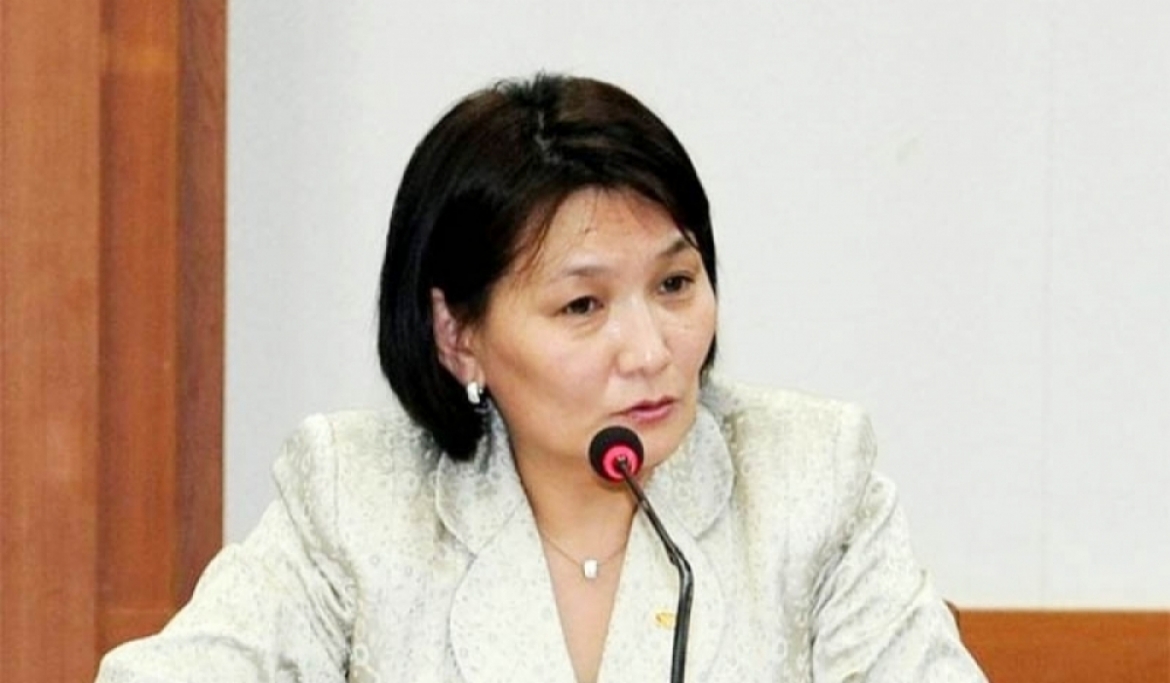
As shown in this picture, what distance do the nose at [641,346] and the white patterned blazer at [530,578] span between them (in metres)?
0.21

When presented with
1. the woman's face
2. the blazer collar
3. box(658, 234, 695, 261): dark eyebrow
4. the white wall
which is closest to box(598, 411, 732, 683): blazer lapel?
the blazer collar

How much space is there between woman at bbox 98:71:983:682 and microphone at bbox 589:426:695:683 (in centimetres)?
A: 11

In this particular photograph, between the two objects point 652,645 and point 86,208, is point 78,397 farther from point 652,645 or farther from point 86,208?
point 652,645

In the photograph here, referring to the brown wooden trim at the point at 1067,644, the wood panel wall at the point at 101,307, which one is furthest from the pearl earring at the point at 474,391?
the brown wooden trim at the point at 1067,644

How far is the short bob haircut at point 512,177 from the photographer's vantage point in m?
2.00

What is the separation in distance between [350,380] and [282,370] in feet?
0.28

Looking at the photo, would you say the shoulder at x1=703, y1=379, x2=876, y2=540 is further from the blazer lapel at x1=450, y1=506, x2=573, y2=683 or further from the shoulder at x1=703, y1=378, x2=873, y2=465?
the blazer lapel at x1=450, y1=506, x2=573, y2=683

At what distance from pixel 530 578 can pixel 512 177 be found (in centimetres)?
37

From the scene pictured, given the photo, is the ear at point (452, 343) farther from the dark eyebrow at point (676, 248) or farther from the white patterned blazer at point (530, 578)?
the dark eyebrow at point (676, 248)

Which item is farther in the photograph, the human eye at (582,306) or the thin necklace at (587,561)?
the thin necklace at (587,561)

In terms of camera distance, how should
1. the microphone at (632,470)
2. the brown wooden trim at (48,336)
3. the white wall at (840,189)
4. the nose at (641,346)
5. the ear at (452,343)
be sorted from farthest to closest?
the white wall at (840,189) → the brown wooden trim at (48,336) → the ear at (452,343) → the nose at (641,346) → the microphone at (632,470)

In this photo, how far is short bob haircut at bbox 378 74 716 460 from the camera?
2002 mm

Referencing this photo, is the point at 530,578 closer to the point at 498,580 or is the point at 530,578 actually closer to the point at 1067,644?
the point at 498,580

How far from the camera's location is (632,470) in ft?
6.08
